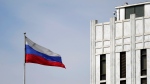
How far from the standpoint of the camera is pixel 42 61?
3314 inches

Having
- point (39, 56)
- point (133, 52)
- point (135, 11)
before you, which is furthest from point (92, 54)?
point (39, 56)

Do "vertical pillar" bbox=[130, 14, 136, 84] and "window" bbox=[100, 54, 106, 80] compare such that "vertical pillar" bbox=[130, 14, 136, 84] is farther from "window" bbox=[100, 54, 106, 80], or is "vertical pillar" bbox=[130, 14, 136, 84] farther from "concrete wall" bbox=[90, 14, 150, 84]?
"window" bbox=[100, 54, 106, 80]

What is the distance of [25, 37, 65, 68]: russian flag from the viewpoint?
273ft

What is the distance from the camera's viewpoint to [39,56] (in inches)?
3312

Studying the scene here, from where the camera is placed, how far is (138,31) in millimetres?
102312

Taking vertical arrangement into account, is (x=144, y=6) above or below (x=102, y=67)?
above

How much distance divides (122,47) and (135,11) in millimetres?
4433

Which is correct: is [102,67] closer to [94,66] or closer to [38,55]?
[94,66]

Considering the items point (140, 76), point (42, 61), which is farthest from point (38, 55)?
point (140, 76)

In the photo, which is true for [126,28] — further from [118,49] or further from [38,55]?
[38,55]

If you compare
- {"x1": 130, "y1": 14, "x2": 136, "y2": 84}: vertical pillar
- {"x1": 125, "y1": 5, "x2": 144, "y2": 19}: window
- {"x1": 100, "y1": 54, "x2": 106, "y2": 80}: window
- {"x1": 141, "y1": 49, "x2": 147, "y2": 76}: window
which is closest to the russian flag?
{"x1": 130, "y1": 14, "x2": 136, "y2": 84}: vertical pillar

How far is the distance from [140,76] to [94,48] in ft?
23.6

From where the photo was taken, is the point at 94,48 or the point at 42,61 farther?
the point at 94,48

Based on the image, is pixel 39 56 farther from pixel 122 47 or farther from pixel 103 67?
pixel 103 67
